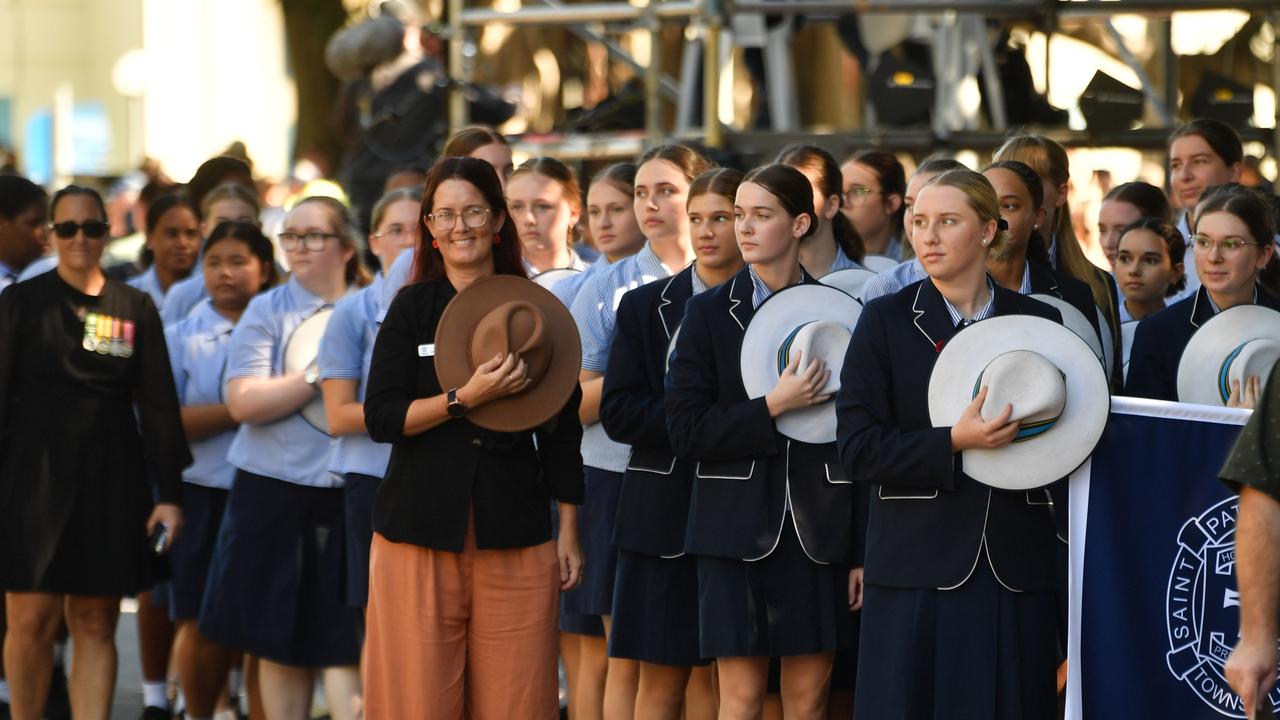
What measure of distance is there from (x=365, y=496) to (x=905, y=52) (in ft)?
15.5

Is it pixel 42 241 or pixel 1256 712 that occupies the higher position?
pixel 42 241

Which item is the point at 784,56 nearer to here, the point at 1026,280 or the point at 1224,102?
the point at 1224,102

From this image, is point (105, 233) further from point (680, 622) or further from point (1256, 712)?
point (1256, 712)

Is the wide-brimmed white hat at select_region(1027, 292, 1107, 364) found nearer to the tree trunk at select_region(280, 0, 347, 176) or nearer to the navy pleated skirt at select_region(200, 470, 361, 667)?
the navy pleated skirt at select_region(200, 470, 361, 667)

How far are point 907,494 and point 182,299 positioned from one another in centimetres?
391

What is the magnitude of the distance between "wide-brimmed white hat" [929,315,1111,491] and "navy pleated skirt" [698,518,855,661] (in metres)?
→ 0.77

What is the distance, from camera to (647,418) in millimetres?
5578

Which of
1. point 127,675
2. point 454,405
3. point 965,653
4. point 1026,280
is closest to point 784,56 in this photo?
point 127,675

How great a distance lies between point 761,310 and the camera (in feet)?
17.5

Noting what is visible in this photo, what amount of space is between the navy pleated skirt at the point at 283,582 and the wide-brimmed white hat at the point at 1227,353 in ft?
9.73

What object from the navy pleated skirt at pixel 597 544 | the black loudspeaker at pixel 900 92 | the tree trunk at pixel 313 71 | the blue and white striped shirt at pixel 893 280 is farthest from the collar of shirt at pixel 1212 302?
the tree trunk at pixel 313 71

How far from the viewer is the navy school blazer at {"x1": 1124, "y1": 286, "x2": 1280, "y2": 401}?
18.0 feet

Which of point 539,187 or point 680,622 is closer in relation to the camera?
point 680,622

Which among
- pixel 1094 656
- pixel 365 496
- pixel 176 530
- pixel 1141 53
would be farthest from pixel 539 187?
pixel 1141 53
